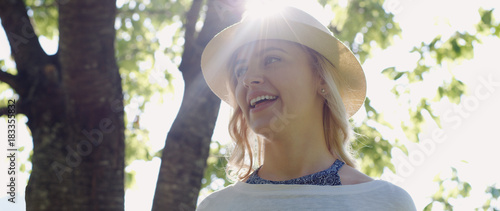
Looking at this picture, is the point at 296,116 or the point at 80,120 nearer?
the point at 296,116

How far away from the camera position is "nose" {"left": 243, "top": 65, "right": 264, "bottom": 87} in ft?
7.27

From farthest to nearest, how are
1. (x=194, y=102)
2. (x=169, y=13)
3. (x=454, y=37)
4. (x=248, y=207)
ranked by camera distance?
(x=169, y=13) < (x=454, y=37) < (x=194, y=102) < (x=248, y=207)

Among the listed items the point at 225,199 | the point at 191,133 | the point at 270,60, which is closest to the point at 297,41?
the point at 270,60

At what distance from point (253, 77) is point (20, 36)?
187cm

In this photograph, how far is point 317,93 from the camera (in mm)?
2324

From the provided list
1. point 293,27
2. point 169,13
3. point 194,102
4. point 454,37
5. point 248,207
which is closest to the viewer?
point 248,207

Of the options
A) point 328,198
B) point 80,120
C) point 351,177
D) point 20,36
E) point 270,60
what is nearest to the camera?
point 328,198

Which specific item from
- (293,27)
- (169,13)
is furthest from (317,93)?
(169,13)

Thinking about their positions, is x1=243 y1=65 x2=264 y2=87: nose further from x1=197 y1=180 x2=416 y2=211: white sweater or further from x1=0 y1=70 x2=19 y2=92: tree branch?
x1=0 y1=70 x2=19 y2=92: tree branch

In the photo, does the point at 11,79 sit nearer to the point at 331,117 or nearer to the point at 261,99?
the point at 261,99

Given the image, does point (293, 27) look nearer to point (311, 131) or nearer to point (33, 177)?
point (311, 131)

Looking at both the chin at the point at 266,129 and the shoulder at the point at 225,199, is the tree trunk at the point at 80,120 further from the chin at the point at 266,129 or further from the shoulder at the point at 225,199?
the chin at the point at 266,129

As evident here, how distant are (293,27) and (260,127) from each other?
0.49 metres

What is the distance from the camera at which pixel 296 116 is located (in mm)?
2186
